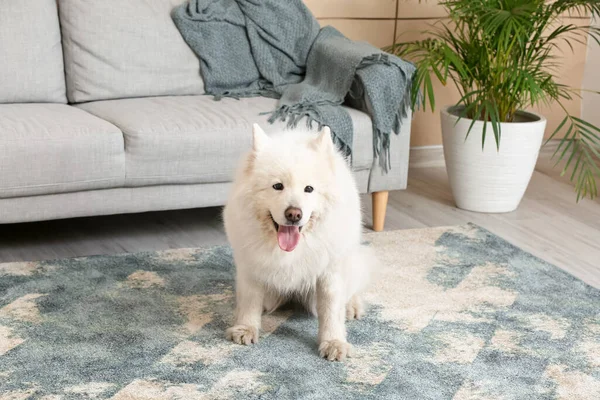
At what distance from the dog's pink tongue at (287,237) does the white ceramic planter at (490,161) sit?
5.22 ft

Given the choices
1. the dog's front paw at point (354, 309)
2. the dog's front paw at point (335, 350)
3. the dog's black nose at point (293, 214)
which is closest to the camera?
the dog's black nose at point (293, 214)

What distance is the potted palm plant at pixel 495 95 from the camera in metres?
3.29

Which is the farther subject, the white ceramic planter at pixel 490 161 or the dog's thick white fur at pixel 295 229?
the white ceramic planter at pixel 490 161

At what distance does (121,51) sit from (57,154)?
0.76 meters

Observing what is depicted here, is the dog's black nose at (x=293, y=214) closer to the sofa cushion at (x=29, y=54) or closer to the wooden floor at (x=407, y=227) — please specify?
the wooden floor at (x=407, y=227)

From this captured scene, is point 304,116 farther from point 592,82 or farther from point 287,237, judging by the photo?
point 592,82

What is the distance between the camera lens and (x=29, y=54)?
3.21 m

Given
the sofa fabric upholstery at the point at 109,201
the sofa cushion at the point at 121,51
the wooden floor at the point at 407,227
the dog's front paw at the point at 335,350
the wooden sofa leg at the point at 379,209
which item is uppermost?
the sofa cushion at the point at 121,51

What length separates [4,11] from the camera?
10.5 ft

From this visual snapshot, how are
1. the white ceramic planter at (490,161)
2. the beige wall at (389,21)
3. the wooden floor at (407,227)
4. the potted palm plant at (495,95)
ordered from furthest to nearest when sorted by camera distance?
the beige wall at (389,21) < the white ceramic planter at (490,161) < the potted palm plant at (495,95) < the wooden floor at (407,227)

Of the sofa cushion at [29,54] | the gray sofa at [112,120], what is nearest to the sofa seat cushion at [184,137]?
the gray sofa at [112,120]

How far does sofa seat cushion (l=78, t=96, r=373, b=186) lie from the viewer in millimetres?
2883

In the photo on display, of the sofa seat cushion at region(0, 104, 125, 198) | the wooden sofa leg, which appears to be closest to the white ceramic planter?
the wooden sofa leg

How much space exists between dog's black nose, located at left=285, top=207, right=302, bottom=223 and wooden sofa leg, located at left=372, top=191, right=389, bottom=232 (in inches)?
52.8
